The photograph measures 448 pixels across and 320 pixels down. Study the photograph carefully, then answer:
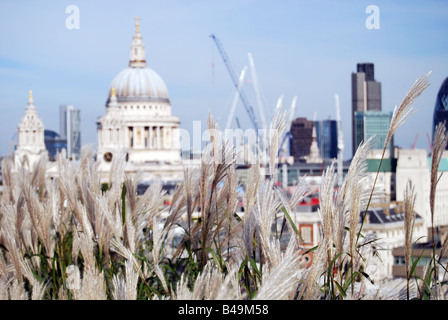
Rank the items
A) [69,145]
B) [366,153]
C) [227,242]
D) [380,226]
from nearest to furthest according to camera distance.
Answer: [366,153], [227,242], [380,226], [69,145]

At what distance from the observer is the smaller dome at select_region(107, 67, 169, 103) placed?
11712 centimetres

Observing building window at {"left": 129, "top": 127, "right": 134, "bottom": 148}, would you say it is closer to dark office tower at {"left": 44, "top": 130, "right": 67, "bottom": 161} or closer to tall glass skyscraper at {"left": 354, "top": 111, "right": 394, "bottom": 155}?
dark office tower at {"left": 44, "top": 130, "right": 67, "bottom": 161}

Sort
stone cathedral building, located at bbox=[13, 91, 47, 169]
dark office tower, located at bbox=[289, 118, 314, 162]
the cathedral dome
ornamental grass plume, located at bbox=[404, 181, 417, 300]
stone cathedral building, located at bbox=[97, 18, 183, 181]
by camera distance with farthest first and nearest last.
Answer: dark office tower, located at bbox=[289, 118, 314, 162] → the cathedral dome → stone cathedral building, located at bbox=[97, 18, 183, 181] → stone cathedral building, located at bbox=[13, 91, 47, 169] → ornamental grass plume, located at bbox=[404, 181, 417, 300]

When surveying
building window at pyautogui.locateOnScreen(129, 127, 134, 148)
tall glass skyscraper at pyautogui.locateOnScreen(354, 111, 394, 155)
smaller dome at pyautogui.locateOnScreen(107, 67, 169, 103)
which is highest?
smaller dome at pyautogui.locateOnScreen(107, 67, 169, 103)

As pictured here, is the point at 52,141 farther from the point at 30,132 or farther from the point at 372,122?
the point at 30,132

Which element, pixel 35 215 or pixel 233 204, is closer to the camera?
pixel 233 204

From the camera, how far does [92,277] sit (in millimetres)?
5523

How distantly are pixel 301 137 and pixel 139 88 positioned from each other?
81613 mm

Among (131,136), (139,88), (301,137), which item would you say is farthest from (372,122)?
(301,137)

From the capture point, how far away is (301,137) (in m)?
195

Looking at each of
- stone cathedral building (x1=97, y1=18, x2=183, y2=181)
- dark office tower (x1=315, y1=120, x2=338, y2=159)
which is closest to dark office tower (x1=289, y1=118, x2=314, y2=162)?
dark office tower (x1=315, y1=120, x2=338, y2=159)

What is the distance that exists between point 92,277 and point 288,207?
5.26 feet
